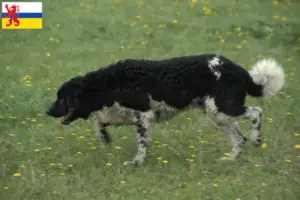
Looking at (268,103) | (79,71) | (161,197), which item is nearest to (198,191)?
(161,197)

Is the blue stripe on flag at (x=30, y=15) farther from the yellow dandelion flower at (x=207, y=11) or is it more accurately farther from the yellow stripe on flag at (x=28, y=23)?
the yellow dandelion flower at (x=207, y=11)

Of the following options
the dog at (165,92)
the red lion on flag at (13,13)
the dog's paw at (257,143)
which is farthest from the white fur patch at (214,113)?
the red lion on flag at (13,13)

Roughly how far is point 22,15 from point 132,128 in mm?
7136

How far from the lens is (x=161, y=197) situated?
14.6 feet

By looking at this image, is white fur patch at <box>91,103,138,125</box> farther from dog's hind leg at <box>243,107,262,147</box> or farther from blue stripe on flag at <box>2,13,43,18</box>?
blue stripe on flag at <box>2,13,43,18</box>

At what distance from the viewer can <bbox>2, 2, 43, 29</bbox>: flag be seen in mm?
11674

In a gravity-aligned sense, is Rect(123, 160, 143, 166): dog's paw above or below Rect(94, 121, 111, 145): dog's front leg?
below

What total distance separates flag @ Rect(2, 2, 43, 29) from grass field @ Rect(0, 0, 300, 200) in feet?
0.82

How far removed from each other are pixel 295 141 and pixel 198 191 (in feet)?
7.23

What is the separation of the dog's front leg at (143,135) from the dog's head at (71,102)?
67cm

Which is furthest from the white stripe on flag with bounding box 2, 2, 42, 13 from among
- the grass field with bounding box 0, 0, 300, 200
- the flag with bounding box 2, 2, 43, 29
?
the grass field with bounding box 0, 0, 300, 200

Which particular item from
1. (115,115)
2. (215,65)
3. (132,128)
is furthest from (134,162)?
(215,65)

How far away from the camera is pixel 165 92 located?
5371 mm

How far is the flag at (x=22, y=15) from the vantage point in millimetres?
11674
